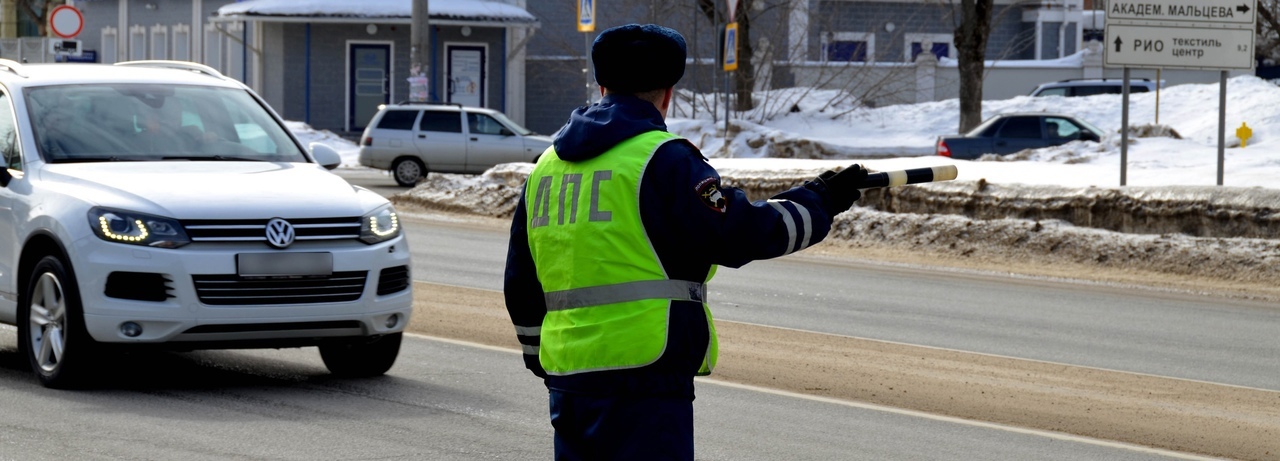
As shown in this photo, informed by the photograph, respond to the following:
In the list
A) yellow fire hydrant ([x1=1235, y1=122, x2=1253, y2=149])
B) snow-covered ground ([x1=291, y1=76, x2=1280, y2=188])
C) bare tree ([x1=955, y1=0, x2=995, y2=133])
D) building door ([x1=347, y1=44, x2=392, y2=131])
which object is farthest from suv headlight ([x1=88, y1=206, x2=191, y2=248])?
building door ([x1=347, y1=44, x2=392, y2=131])

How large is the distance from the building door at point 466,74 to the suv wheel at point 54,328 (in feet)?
110

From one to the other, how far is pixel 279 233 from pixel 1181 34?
12.3 m

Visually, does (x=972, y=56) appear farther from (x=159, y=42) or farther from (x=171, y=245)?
(x=171, y=245)

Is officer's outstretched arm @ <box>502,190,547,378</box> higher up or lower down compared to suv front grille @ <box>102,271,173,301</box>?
higher up

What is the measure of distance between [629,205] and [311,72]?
38.5m

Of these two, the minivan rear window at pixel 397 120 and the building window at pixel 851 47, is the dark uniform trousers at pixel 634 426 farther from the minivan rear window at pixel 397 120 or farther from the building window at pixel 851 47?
the building window at pixel 851 47

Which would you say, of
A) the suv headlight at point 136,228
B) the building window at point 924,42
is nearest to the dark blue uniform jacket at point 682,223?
the suv headlight at point 136,228

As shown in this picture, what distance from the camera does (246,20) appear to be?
1571 inches

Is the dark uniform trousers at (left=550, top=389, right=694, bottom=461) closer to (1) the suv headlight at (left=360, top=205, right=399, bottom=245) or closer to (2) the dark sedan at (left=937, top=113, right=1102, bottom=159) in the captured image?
(1) the suv headlight at (left=360, top=205, right=399, bottom=245)

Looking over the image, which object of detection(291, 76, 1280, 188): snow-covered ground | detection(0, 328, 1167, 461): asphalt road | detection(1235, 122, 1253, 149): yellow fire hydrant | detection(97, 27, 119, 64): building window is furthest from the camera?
detection(97, 27, 119, 64): building window

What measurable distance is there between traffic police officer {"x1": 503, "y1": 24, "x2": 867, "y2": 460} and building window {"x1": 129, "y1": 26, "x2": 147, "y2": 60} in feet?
147

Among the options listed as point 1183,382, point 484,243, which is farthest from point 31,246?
point 484,243

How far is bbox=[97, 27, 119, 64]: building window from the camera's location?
159 ft

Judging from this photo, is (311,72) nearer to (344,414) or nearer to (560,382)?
(344,414)
